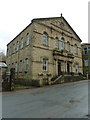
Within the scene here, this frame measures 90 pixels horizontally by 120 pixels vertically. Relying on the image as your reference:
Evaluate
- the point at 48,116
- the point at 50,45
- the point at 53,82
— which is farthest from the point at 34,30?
the point at 48,116

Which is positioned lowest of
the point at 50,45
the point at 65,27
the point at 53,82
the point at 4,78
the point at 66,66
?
the point at 53,82

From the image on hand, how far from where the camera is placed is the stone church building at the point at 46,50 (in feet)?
58.9

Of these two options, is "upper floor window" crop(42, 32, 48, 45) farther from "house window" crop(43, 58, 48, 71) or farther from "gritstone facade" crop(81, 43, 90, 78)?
"gritstone facade" crop(81, 43, 90, 78)

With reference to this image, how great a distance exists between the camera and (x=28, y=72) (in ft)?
59.0

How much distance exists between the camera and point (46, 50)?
64.3ft

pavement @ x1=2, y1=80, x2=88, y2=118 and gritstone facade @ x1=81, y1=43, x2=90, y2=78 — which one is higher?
gritstone facade @ x1=81, y1=43, x2=90, y2=78

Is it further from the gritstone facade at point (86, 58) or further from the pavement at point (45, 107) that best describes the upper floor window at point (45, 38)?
the gritstone facade at point (86, 58)

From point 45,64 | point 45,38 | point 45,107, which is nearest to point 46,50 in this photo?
point 45,38

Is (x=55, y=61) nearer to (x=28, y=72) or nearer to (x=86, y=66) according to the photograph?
(x=28, y=72)

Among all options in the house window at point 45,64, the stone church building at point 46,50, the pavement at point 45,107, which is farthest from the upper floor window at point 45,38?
the pavement at point 45,107

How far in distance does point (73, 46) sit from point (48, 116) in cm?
2247

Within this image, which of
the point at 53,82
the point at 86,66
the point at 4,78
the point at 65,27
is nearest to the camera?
the point at 4,78

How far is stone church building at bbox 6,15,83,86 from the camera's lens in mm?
17938

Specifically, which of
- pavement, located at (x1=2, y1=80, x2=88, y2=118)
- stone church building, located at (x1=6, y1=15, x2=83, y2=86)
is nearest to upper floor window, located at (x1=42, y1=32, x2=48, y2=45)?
stone church building, located at (x1=6, y1=15, x2=83, y2=86)
